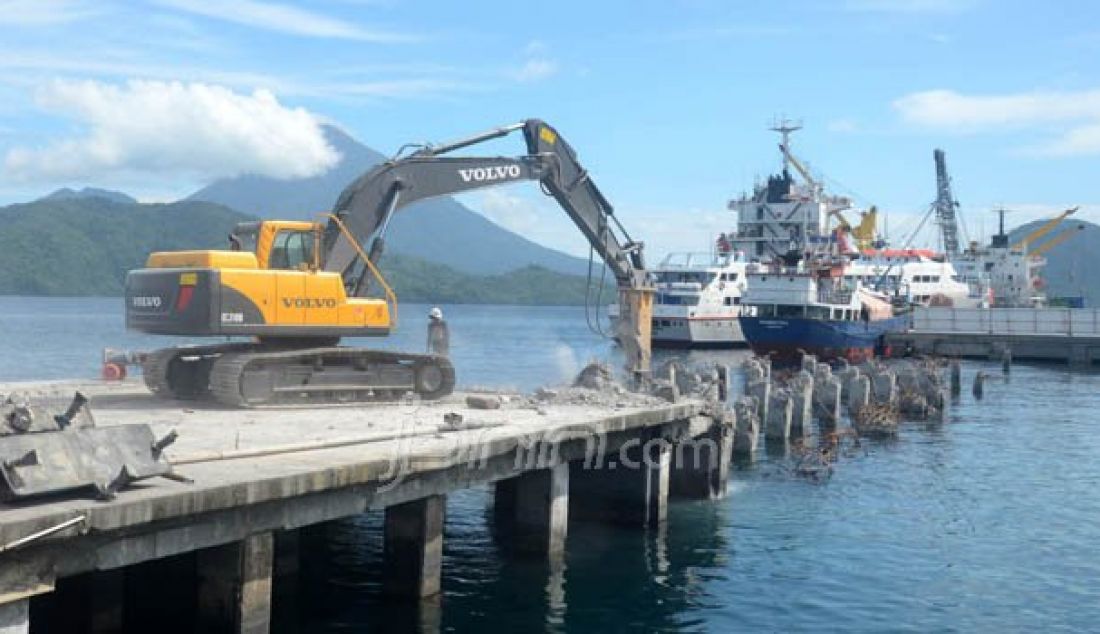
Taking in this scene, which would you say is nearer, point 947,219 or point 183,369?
point 183,369

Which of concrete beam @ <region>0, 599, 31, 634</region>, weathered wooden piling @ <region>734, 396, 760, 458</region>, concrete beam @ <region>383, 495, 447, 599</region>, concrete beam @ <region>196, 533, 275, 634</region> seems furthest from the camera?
weathered wooden piling @ <region>734, 396, 760, 458</region>

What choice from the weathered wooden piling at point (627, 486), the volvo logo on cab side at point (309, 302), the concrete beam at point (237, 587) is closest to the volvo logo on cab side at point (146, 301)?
the volvo logo on cab side at point (309, 302)

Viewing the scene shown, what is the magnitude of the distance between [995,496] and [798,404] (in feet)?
31.5

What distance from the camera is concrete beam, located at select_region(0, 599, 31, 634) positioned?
9898mm

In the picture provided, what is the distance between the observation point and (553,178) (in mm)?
27250

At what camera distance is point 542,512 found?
19.1 metres

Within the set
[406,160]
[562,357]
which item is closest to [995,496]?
[406,160]

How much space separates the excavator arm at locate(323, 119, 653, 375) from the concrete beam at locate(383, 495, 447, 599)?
7.39m

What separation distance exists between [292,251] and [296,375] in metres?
2.35

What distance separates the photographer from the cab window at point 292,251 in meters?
21.2

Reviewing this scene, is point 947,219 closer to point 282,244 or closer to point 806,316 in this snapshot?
point 806,316

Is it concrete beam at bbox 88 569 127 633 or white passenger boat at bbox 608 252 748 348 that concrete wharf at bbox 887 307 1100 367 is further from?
concrete beam at bbox 88 569 127 633

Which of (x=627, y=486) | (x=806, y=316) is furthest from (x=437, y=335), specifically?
(x=806, y=316)

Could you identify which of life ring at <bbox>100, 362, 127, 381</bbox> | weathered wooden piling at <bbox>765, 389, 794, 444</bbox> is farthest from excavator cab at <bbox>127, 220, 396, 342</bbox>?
weathered wooden piling at <bbox>765, 389, 794, 444</bbox>
